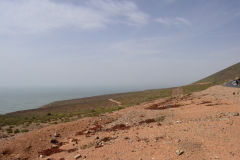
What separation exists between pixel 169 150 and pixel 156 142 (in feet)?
4.51

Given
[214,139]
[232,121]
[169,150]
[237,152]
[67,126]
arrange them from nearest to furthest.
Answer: [237,152], [169,150], [214,139], [232,121], [67,126]

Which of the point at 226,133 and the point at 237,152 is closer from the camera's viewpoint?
the point at 237,152

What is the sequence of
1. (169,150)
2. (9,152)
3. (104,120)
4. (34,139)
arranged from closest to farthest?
(169,150) → (9,152) → (34,139) → (104,120)

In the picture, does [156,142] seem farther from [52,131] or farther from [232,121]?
[52,131]

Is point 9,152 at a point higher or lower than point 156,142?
lower

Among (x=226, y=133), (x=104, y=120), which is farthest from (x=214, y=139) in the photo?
(x=104, y=120)

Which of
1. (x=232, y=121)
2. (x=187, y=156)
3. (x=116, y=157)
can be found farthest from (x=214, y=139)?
(x=116, y=157)

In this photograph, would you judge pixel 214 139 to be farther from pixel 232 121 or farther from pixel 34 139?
pixel 34 139

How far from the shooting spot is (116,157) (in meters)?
8.89

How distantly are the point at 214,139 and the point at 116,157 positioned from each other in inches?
230

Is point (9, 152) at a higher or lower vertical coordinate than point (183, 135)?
lower

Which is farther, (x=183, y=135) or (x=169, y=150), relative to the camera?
(x=183, y=135)

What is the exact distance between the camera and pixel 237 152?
786 cm

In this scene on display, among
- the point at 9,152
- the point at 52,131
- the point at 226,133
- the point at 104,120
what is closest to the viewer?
the point at 226,133
